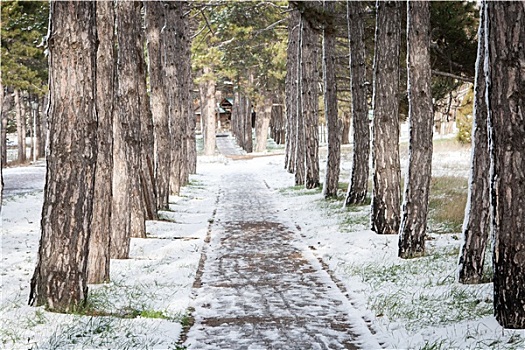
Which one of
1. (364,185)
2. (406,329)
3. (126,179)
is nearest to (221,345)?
(406,329)

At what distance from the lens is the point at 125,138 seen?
35.5 feet

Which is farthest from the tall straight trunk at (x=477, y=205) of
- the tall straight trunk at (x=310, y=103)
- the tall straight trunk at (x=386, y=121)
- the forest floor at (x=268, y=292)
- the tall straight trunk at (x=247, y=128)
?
the tall straight trunk at (x=247, y=128)

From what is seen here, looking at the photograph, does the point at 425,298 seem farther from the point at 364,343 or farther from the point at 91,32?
the point at 91,32

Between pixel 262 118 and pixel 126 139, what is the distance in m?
34.3

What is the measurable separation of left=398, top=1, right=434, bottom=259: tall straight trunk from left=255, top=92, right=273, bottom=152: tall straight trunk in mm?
32471

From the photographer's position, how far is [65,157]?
22.2ft

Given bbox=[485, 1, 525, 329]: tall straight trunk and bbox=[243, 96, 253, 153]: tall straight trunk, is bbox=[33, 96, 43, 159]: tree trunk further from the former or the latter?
bbox=[485, 1, 525, 329]: tall straight trunk

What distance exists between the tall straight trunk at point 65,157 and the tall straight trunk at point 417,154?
5.39 meters

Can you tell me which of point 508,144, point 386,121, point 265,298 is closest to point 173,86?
point 386,121

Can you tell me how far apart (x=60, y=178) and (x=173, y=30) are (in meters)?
13.3

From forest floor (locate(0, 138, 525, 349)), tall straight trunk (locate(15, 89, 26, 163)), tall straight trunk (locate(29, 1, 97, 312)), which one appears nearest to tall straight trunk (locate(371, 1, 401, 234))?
forest floor (locate(0, 138, 525, 349))

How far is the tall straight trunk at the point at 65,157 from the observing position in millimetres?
6734

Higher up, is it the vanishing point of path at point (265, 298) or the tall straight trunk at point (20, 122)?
the tall straight trunk at point (20, 122)

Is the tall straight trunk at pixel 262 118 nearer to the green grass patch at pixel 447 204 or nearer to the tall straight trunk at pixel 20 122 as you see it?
the tall straight trunk at pixel 20 122
